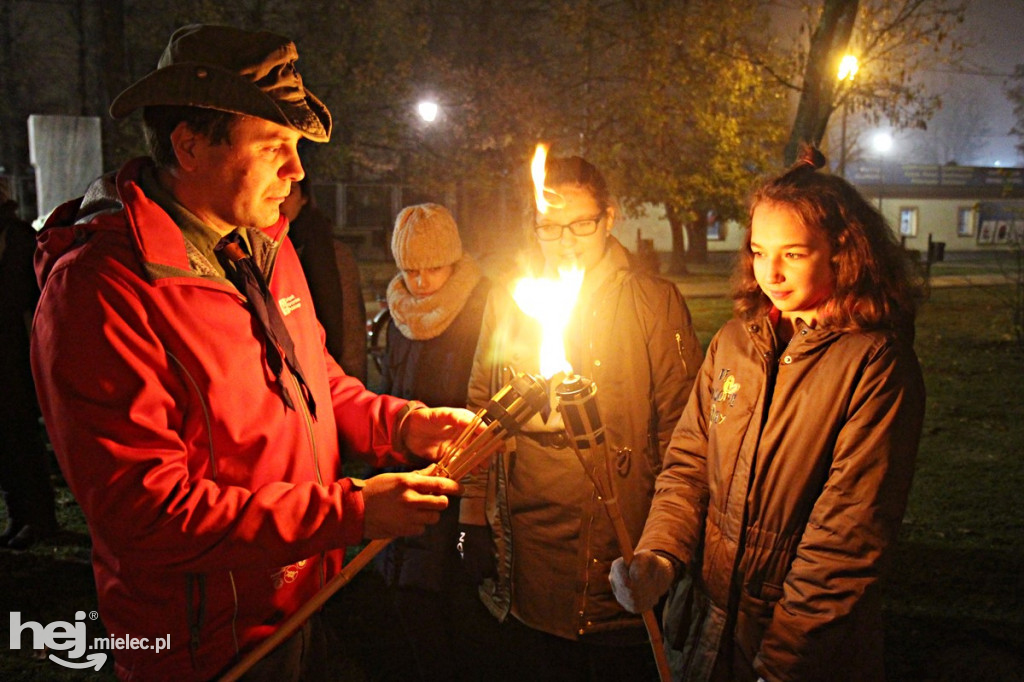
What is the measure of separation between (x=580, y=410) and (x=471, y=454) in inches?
16.0

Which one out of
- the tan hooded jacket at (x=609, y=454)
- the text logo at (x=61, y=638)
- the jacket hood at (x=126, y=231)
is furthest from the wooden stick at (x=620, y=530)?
the text logo at (x=61, y=638)

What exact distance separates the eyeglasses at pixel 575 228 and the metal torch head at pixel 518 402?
1.45 metres

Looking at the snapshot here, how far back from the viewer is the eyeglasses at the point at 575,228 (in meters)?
3.39

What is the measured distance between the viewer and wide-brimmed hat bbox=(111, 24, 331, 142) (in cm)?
212

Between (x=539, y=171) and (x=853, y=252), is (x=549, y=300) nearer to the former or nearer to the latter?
(x=539, y=171)

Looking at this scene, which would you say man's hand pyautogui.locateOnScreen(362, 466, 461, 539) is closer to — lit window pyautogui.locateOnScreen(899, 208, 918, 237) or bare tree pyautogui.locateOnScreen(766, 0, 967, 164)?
bare tree pyautogui.locateOnScreen(766, 0, 967, 164)

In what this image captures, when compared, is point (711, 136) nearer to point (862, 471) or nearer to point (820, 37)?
point (820, 37)

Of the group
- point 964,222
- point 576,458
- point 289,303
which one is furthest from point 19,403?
point 964,222

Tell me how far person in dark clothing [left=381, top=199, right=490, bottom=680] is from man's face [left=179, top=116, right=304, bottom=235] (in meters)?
2.02

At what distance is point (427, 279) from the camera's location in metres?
4.41

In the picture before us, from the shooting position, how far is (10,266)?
5578 millimetres

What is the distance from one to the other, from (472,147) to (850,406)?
66.6ft

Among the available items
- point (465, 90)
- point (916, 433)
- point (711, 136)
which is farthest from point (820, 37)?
point (465, 90)

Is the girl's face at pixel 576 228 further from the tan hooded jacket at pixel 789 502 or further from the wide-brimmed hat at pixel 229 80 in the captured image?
the wide-brimmed hat at pixel 229 80
